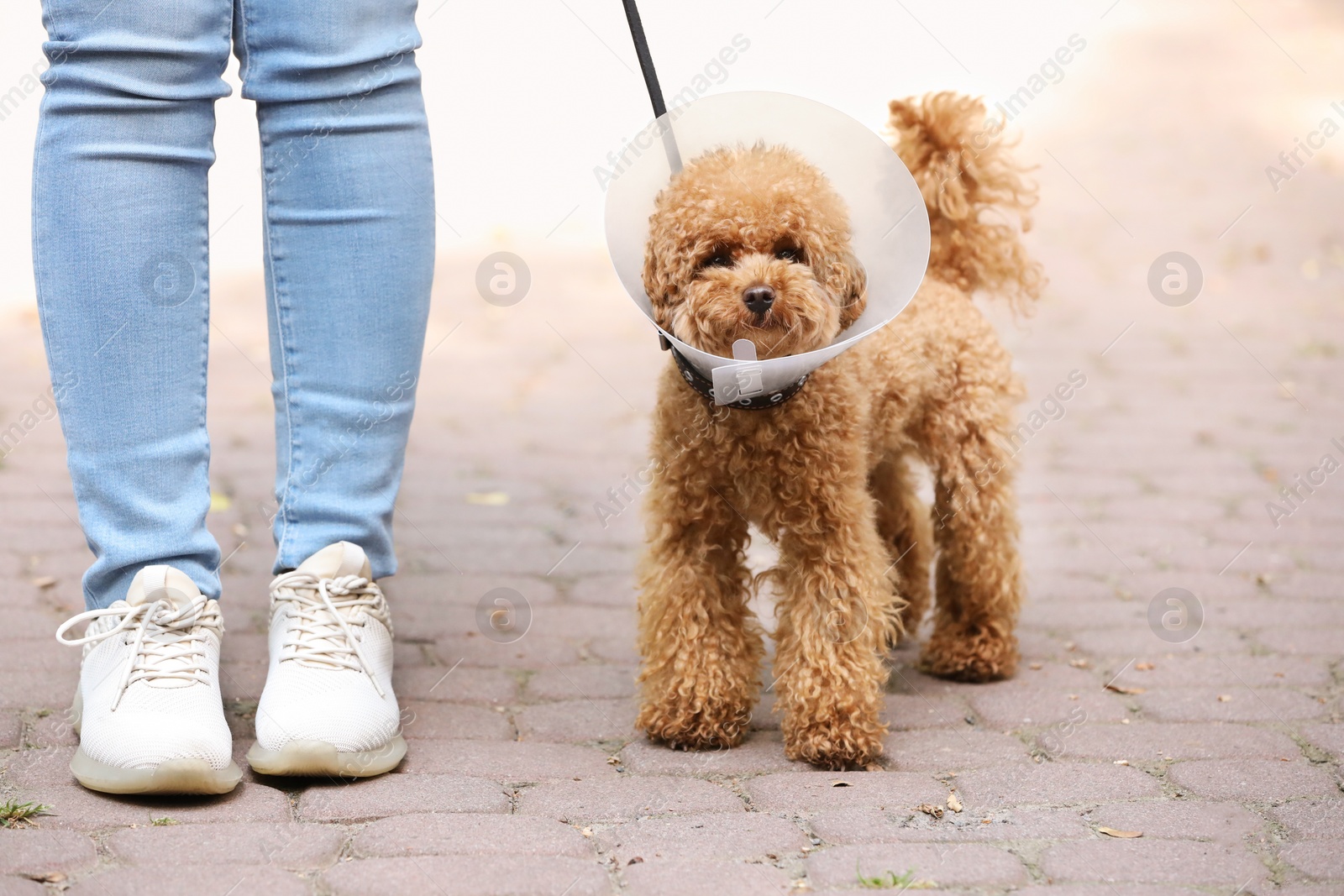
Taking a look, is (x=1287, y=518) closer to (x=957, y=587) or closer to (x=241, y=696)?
(x=957, y=587)

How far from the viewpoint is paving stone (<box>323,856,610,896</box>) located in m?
1.72

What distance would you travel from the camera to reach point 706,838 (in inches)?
76.1

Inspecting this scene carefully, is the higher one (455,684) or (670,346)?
(670,346)

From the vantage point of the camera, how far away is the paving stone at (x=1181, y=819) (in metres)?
1.98

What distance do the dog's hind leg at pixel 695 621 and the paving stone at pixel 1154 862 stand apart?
74cm

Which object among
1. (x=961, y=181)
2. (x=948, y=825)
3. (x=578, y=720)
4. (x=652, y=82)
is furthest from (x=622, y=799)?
(x=961, y=181)

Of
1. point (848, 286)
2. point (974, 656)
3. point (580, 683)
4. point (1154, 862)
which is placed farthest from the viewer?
point (974, 656)

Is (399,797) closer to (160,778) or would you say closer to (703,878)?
(160,778)

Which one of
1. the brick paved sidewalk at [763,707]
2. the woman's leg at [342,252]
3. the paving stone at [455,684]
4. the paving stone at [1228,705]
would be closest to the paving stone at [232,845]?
the brick paved sidewalk at [763,707]

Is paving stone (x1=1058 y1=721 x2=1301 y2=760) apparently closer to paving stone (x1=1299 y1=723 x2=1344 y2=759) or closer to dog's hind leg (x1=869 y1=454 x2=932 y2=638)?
paving stone (x1=1299 y1=723 x2=1344 y2=759)

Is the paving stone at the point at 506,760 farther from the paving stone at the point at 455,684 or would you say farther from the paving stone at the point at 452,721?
the paving stone at the point at 455,684

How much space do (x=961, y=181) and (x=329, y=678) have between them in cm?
195

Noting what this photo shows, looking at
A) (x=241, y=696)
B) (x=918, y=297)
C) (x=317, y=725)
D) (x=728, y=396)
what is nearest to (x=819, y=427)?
(x=728, y=396)

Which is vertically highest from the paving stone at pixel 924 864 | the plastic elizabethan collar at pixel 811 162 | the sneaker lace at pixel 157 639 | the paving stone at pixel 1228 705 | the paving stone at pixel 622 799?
the plastic elizabethan collar at pixel 811 162
